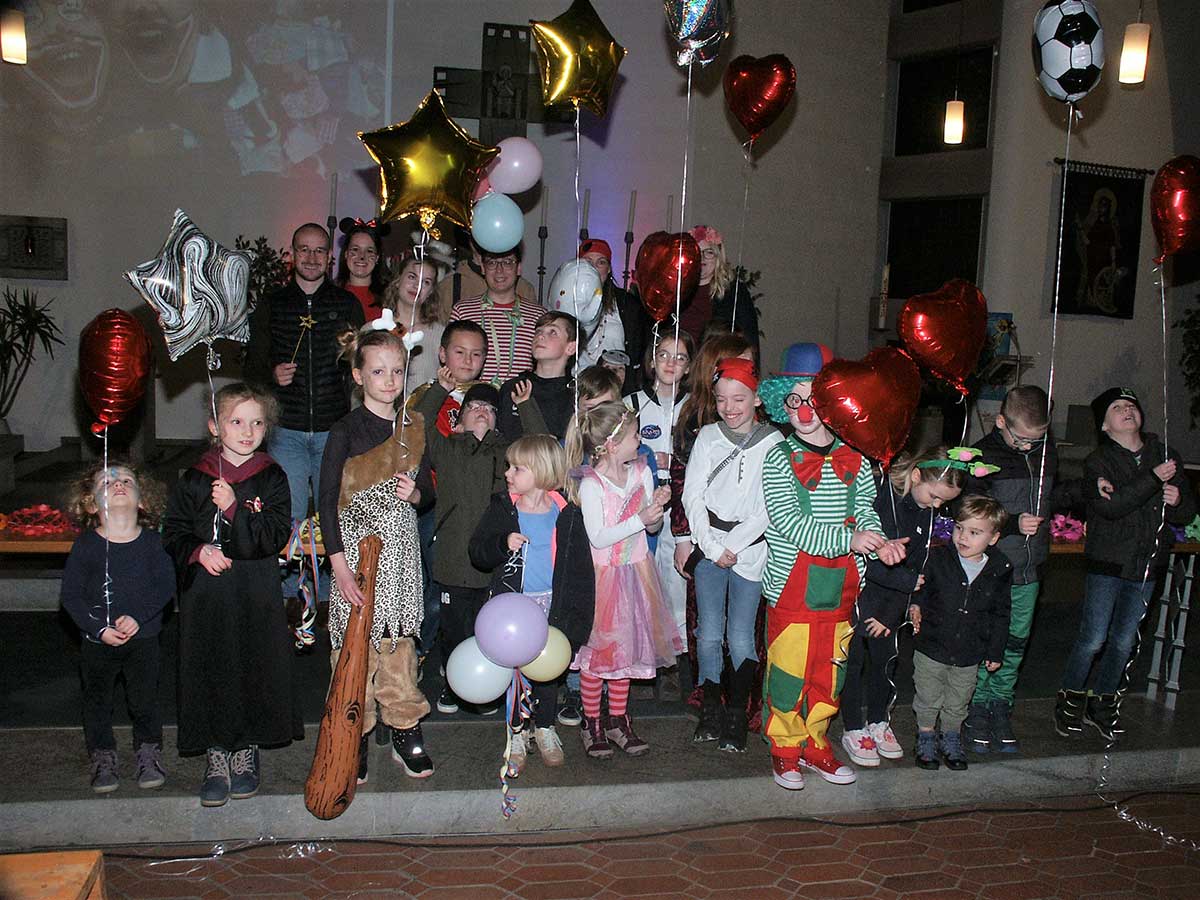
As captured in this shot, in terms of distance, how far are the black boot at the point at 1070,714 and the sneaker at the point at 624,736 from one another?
72.4 inches

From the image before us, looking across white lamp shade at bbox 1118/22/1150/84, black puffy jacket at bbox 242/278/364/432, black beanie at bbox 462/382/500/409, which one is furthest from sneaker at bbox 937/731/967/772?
white lamp shade at bbox 1118/22/1150/84

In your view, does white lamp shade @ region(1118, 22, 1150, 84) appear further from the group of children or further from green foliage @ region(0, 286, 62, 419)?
green foliage @ region(0, 286, 62, 419)

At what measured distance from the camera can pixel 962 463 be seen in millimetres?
3955

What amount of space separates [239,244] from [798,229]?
19.6 feet

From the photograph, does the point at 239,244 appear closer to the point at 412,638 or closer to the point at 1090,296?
the point at 412,638

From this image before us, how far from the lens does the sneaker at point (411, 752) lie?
365 centimetres

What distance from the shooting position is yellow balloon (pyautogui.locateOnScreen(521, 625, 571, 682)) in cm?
346

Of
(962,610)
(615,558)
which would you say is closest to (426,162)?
(615,558)

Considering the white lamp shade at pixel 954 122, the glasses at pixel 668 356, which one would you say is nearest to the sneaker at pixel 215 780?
the glasses at pixel 668 356

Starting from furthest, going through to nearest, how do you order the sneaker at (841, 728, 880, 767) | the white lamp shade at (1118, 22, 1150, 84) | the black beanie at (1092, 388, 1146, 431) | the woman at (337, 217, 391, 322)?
the white lamp shade at (1118, 22, 1150, 84) < the woman at (337, 217, 391, 322) < the black beanie at (1092, 388, 1146, 431) < the sneaker at (841, 728, 880, 767)

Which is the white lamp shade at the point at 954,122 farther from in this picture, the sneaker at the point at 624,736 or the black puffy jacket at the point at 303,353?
the sneaker at the point at 624,736

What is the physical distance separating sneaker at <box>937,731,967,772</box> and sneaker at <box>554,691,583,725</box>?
4.66 ft

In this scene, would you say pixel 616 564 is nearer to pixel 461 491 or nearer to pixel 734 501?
pixel 734 501

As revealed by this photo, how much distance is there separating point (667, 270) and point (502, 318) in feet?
2.56
